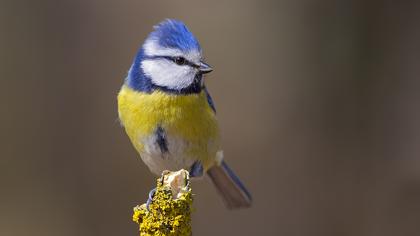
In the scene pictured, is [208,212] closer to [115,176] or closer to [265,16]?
[115,176]

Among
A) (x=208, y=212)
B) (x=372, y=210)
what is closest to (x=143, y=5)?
(x=208, y=212)

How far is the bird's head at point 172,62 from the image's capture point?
2.65 metres

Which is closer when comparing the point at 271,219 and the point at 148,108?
the point at 148,108

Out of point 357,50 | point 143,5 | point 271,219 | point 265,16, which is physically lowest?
point 271,219

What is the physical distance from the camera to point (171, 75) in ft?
8.91

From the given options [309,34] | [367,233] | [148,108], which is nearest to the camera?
[148,108]

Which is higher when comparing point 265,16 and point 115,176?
point 265,16

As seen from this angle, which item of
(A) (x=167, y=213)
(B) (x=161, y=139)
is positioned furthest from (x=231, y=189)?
(A) (x=167, y=213)

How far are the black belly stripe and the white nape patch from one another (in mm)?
299

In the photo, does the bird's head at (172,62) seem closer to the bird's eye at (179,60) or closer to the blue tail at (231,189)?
the bird's eye at (179,60)

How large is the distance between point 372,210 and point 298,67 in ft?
3.19

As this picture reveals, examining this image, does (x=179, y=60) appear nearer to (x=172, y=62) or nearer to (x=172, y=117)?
(x=172, y=62)

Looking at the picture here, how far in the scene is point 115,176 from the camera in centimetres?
395

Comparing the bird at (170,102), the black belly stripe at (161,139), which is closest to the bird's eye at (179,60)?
the bird at (170,102)
